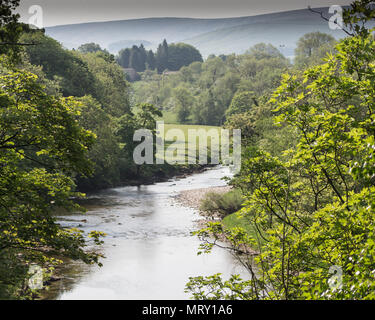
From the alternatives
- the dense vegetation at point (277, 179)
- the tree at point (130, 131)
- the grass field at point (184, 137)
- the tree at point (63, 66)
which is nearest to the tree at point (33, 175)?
the dense vegetation at point (277, 179)

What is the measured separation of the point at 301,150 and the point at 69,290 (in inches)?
536

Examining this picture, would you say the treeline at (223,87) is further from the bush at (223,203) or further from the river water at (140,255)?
the river water at (140,255)

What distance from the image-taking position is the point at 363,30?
22.1 ft

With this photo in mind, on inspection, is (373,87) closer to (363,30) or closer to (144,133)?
(363,30)

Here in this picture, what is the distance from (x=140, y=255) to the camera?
79.8 ft

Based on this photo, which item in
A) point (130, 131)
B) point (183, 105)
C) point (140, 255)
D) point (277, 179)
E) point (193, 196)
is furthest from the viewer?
point (183, 105)

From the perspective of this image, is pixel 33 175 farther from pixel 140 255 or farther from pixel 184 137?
pixel 184 137

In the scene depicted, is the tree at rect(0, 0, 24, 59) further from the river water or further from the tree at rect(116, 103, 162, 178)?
the tree at rect(116, 103, 162, 178)

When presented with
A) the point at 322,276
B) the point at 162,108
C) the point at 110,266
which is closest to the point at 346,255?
the point at 322,276

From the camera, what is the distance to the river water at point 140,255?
18859 mm

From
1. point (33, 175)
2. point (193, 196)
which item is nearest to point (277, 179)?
point (33, 175)

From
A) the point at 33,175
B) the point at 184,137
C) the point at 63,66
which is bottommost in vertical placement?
the point at 184,137
